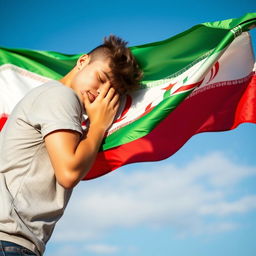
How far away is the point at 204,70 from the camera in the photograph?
15.8 feet

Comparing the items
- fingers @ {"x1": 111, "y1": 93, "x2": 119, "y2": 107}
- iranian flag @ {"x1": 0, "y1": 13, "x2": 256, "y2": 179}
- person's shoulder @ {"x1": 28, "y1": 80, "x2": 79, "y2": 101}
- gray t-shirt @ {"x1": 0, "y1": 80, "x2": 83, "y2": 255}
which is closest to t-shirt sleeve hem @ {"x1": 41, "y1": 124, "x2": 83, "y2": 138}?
gray t-shirt @ {"x1": 0, "y1": 80, "x2": 83, "y2": 255}

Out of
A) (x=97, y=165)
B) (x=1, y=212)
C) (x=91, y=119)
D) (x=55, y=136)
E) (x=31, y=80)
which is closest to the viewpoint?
(x=1, y=212)

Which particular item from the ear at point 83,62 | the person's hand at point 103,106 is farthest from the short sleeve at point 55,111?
the ear at point 83,62

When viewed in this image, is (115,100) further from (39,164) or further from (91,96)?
(39,164)

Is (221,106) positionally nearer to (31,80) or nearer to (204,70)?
(204,70)

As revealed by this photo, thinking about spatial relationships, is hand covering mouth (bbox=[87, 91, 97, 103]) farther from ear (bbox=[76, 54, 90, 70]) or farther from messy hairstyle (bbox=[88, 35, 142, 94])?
ear (bbox=[76, 54, 90, 70])

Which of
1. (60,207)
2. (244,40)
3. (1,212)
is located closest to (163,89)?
(244,40)

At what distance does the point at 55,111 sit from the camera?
2.89 metres

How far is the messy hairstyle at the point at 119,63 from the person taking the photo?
414 cm

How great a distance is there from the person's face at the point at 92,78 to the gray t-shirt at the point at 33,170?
0.83 meters

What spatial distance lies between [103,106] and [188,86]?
129cm

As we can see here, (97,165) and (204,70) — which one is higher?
(204,70)

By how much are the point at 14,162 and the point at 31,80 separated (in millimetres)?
3366


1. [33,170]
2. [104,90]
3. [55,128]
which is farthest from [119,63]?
[33,170]
